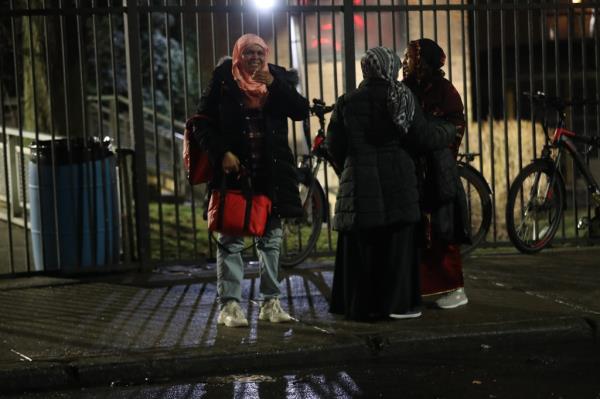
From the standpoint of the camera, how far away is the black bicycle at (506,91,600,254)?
29.9 feet

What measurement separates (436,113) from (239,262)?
1.58 m

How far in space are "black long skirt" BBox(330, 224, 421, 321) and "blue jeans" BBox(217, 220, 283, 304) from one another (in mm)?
432

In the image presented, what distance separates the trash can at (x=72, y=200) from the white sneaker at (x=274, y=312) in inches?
94.9

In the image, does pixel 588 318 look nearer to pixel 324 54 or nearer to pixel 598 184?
pixel 598 184

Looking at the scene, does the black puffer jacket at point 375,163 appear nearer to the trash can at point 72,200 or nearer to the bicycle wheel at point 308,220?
the bicycle wheel at point 308,220

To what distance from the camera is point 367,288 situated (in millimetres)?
6875

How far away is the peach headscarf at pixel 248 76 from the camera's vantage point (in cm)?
655

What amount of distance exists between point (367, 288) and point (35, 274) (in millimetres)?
3276

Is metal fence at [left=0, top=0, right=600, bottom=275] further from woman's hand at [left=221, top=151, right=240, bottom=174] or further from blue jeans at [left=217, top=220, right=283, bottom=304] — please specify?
woman's hand at [left=221, top=151, right=240, bottom=174]

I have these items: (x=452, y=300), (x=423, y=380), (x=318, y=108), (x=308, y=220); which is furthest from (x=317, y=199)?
(x=423, y=380)

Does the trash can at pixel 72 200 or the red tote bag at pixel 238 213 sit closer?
the red tote bag at pixel 238 213

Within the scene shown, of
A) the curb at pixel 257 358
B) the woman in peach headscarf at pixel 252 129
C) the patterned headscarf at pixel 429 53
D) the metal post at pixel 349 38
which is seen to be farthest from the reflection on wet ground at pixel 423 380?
the metal post at pixel 349 38

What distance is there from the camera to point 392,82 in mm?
6680

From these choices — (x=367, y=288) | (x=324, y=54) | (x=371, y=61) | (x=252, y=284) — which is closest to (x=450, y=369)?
(x=367, y=288)
